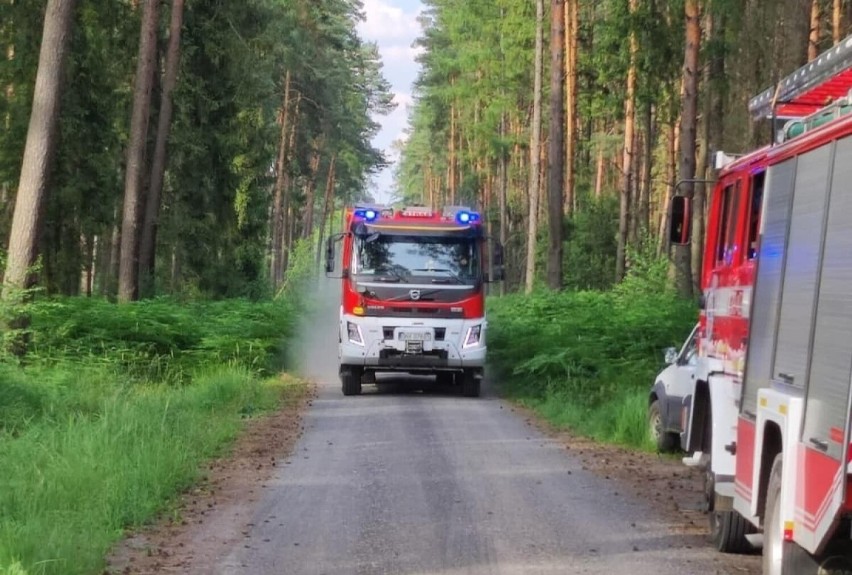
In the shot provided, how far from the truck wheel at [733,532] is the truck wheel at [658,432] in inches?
200

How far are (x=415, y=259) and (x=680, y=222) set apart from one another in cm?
1007

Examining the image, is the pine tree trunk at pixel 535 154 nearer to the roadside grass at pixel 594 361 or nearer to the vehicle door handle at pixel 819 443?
the roadside grass at pixel 594 361

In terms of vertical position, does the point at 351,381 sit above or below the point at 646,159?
below

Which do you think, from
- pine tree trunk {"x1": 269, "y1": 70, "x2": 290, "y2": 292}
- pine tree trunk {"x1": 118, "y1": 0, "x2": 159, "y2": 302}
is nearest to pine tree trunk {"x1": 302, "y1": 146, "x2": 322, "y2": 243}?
pine tree trunk {"x1": 269, "y1": 70, "x2": 290, "y2": 292}

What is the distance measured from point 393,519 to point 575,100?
34.2 m

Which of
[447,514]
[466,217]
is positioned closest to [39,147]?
[466,217]

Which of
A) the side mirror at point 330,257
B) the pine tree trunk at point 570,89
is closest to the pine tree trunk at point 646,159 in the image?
the pine tree trunk at point 570,89

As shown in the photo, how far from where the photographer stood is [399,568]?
795 cm

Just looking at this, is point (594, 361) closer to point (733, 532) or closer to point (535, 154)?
point (733, 532)

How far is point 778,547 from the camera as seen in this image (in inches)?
260

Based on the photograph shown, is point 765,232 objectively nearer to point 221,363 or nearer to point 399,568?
point 399,568

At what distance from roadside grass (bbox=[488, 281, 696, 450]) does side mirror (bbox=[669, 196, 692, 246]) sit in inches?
184

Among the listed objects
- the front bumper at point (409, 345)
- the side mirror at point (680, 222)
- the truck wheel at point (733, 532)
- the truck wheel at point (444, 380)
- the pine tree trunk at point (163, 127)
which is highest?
the pine tree trunk at point (163, 127)

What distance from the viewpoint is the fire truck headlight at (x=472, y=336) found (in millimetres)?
19953
